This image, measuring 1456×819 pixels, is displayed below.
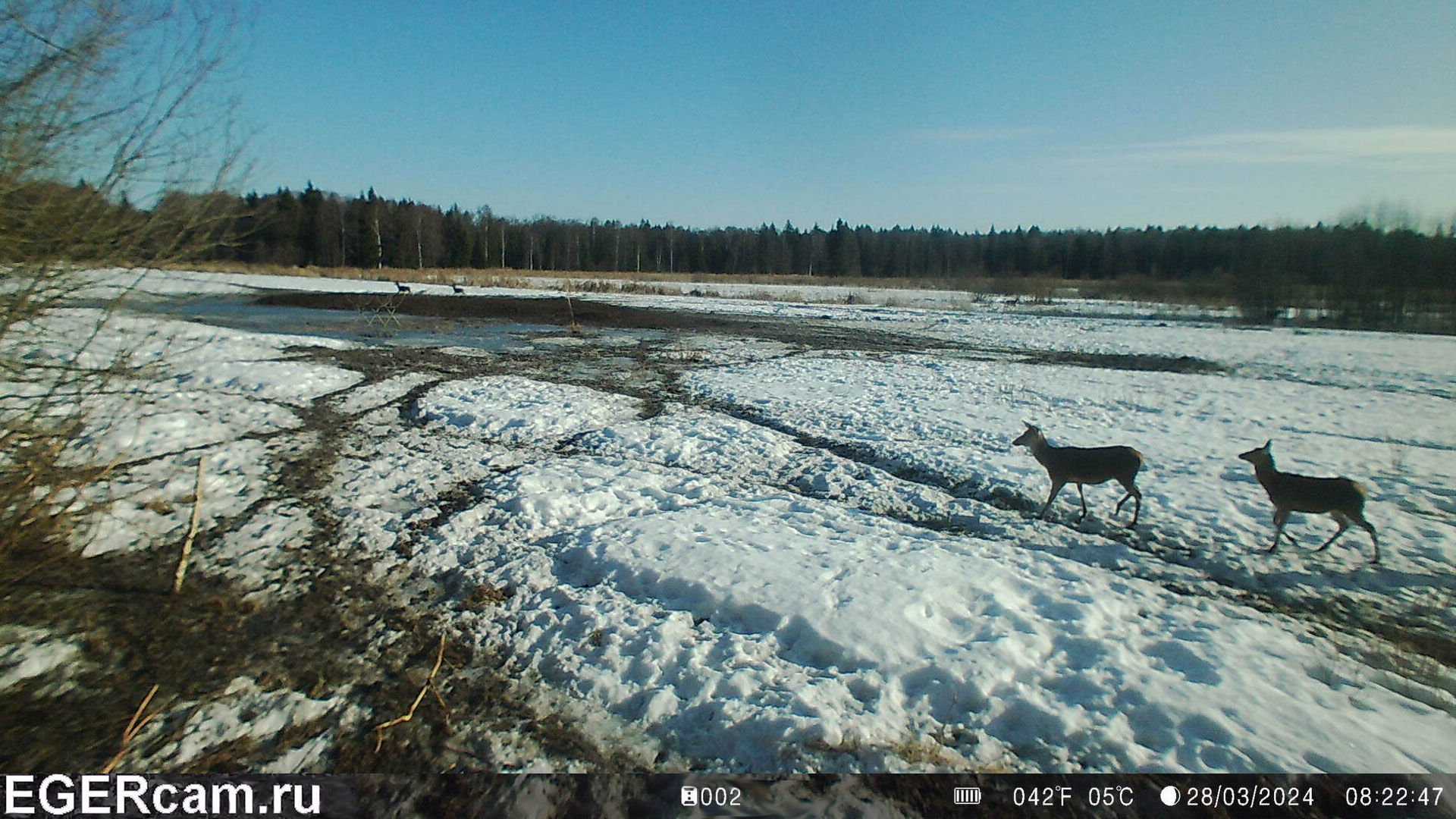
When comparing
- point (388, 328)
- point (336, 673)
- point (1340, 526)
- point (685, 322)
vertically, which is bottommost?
point (336, 673)

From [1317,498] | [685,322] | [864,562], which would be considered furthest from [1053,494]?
[685,322]

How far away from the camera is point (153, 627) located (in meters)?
5.07

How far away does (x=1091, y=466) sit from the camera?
754cm

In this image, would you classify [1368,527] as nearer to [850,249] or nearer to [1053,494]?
[1053,494]

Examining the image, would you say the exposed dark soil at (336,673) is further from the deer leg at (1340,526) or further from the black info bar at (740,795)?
the deer leg at (1340,526)

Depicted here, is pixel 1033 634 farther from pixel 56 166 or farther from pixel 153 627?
pixel 56 166

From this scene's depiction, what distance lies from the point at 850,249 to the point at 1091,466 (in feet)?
369

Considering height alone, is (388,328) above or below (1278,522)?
above

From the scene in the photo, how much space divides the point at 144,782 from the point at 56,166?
4.20 metres

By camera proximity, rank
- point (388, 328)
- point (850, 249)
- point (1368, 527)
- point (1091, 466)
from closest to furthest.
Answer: point (1368, 527) → point (1091, 466) → point (388, 328) → point (850, 249)

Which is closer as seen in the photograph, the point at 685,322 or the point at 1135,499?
the point at 1135,499

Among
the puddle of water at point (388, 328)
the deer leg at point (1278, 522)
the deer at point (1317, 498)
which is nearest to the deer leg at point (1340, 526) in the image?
the deer at point (1317, 498)

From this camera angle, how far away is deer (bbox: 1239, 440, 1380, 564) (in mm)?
6539

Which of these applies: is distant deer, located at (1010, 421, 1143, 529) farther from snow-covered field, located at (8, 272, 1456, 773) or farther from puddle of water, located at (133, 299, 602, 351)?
puddle of water, located at (133, 299, 602, 351)
